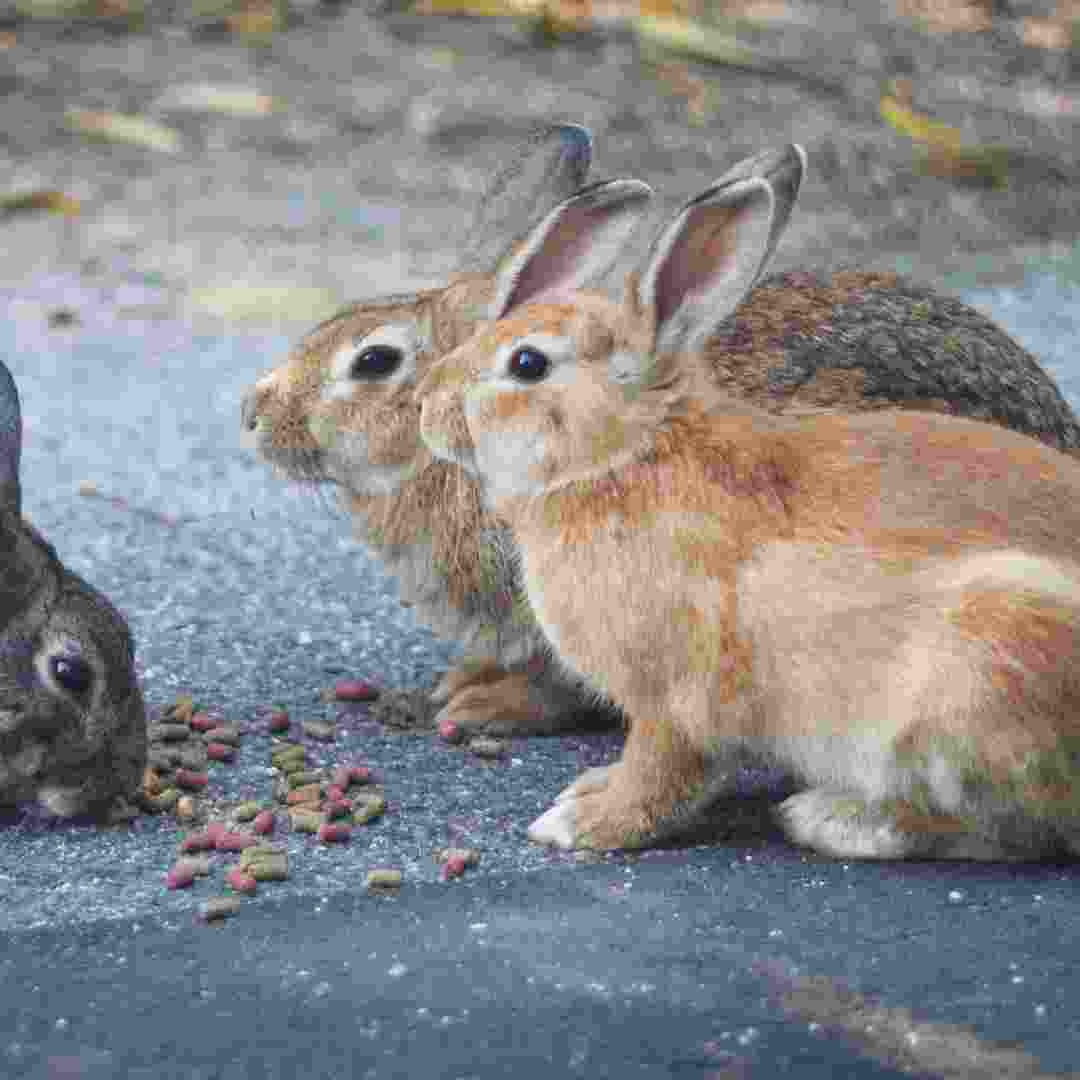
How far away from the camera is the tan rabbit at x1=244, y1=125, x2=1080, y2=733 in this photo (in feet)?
18.8

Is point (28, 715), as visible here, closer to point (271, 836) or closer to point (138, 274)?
point (271, 836)

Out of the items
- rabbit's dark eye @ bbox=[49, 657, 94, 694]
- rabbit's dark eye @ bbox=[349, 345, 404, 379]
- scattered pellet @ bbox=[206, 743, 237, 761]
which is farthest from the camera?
rabbit's dark eye @ bbox=[349, 345, 404, 379]

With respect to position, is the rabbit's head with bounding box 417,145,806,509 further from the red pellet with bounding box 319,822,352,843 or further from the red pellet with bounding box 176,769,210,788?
the red pellet with bounding box 176,769,210,788

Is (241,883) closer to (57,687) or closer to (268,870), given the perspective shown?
(268,870)

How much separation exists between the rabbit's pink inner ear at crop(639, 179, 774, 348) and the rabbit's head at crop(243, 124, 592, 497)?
3.22ft

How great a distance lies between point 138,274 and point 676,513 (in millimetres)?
6025

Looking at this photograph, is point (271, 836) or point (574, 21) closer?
point (271, 836)

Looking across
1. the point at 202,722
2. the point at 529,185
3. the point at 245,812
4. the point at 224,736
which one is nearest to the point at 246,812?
the point at 245,812

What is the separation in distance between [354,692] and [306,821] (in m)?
0.91

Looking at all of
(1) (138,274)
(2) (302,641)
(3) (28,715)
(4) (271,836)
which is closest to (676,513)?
(4) (271,836)

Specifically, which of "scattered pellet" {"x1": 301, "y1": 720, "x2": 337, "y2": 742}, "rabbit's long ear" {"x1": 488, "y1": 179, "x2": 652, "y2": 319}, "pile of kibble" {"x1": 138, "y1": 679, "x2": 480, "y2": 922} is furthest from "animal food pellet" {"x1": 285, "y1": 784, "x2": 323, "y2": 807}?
"rabbit's long ear" {"x1": 488, "y1": 179, "x2": 652, "y2": 319}

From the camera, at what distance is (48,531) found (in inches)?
291

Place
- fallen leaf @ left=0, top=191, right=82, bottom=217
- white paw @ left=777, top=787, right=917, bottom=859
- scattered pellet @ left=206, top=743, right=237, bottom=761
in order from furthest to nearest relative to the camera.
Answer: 1. fallen leaf @ left=0, top=191, right=82, bottom=217
2. scattered pellet @ left=206, top=743, right=237, bottom=761
3. white paw @ left=777, top=787, right=917, bottom=859

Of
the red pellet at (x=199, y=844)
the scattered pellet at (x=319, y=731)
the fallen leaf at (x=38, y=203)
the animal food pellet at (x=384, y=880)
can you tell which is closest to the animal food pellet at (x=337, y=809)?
the red pellet at (x=199, y=844)
